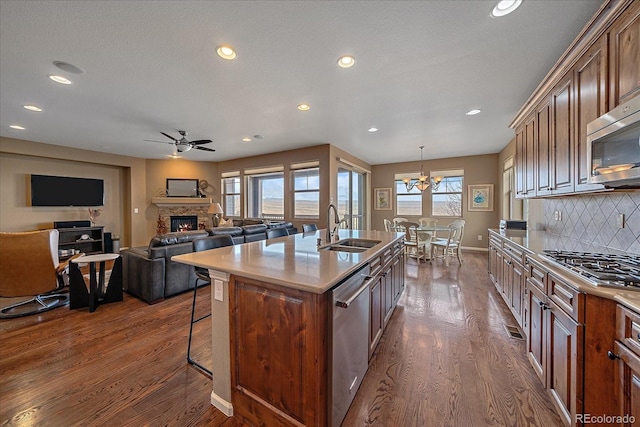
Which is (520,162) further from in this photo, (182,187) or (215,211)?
(182,187)

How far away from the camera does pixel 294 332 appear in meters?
1.19

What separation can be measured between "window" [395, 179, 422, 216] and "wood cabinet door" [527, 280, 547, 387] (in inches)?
217

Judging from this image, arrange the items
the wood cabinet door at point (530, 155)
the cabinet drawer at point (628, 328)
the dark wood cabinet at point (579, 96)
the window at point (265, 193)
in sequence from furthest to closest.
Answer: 1. the window at point (265, 193)
2. the wood cabinet door at point (530, 155)
3. the dark wood cabinet at point (579, 96)
4. the cabinet drawer at point (628, 328)

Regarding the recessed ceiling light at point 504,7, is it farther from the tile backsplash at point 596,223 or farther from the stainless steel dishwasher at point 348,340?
the stainless steel dishwasher at point 348,340

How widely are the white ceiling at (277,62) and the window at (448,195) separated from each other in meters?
2.78

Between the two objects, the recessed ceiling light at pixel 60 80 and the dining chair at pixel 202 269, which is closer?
the dining chair at pixel 202 269

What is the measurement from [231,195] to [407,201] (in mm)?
5677

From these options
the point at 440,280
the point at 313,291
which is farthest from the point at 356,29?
the point at 440,280

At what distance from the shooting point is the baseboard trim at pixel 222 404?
145 centimetres

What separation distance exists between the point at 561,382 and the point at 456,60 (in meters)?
2.58

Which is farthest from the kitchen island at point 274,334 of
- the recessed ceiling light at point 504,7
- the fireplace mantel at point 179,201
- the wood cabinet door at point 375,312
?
the fireplace mantel at point 179,201

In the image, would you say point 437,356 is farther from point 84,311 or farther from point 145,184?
point 145,184

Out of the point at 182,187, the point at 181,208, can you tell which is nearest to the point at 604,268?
the point at 182,187

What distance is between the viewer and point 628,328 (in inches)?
40.3
